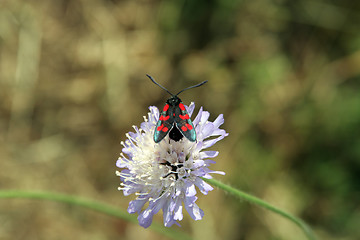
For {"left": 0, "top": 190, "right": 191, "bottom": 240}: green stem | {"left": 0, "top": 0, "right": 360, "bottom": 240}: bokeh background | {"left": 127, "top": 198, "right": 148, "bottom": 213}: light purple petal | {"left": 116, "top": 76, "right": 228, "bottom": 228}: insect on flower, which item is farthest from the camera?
{"left": 0, "top": 0, "right": 360, "bottom": 240}: bokeh background

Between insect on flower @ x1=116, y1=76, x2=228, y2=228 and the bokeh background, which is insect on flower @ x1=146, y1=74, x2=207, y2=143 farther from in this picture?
the bokeh background

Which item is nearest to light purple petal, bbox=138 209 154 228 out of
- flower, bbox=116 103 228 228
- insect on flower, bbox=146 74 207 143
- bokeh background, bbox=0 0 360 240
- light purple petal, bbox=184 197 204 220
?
flower, bbox=116 103 228 228

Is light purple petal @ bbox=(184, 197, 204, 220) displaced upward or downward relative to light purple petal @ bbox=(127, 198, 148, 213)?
downward

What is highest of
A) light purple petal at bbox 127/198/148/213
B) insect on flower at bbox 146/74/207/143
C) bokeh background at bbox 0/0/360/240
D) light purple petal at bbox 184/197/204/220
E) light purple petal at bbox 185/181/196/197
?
bokeh background at bbox 0/0/360/240

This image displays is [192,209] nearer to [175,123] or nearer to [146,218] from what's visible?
[146,218]

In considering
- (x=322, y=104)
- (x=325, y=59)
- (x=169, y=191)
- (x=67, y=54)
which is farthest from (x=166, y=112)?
(x=67, y=54)

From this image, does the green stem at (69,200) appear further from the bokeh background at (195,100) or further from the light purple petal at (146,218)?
the bokeh background at (195,100)

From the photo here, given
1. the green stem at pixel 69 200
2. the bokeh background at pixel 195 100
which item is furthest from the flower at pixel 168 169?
the bokeh background at pixel 195 100
